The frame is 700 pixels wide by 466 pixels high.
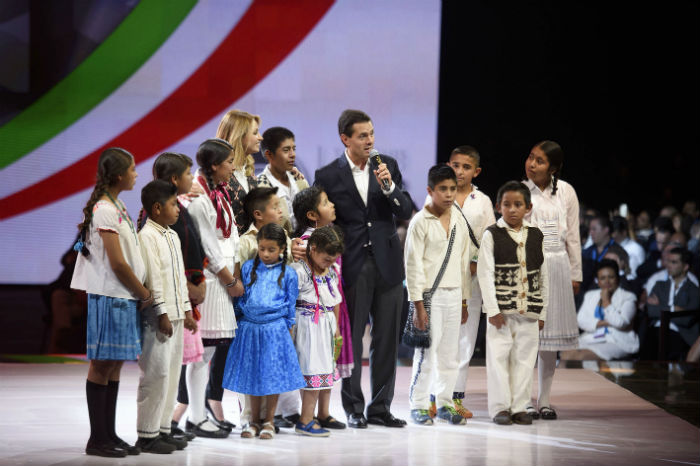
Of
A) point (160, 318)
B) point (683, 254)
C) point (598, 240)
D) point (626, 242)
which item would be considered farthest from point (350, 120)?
point (626, 242)

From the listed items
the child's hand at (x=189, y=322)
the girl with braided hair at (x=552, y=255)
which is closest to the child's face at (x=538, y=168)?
the girl with braided hair at (x=552, y=255)

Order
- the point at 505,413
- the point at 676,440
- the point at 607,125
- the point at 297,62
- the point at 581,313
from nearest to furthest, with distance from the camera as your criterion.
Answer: the point at 676,440, the point at 505,413, the point at 581,313, the point at 297,62, the point at 607,125

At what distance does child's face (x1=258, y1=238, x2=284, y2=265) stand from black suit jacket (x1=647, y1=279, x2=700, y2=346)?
384 centimetres

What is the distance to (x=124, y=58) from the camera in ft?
22.8

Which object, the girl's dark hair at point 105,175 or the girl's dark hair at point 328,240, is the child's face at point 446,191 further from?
the girl's dark hair at point 105,175

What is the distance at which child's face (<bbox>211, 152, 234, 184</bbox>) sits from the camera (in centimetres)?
387

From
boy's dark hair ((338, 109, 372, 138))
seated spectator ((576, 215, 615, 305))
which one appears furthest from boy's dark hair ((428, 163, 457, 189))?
seated spectator ((576, 215, 615, 305))

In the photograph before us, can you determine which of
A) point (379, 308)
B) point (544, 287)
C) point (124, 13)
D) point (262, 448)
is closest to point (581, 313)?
point (544, 287)

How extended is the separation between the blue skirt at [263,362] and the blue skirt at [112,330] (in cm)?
53

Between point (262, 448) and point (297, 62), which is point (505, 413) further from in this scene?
point (297, 62)

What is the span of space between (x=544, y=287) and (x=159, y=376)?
6.22ft

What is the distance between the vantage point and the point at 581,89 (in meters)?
8.85

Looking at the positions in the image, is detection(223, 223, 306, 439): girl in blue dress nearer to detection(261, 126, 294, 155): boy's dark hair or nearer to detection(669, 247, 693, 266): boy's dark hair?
detection(261, 126, 294, 155): boy's dark hair

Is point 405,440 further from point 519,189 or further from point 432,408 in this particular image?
point 519,189
